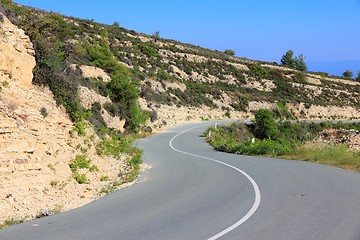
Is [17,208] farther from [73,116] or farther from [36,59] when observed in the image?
[36,59]

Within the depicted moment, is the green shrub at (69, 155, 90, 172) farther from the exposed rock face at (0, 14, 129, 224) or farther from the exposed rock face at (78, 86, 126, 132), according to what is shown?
the exposed rock face at (78, 86, 126, 132)

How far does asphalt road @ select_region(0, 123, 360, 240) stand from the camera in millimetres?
7234

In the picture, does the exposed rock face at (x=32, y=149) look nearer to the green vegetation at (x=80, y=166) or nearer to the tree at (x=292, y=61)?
the green vegetation at (x=80, y=166)

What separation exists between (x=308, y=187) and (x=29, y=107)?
8584 mm

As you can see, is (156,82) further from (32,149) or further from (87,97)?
(32,149)

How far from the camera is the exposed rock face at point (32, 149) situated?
392 inches

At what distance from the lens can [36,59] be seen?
53.0 feet

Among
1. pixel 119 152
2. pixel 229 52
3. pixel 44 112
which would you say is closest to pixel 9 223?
pixel 44 112

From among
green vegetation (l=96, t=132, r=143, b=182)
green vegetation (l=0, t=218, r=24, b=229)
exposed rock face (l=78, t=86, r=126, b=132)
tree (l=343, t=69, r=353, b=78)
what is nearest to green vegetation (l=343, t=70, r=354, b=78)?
tree (l=343, t=69, r=353, b=78)

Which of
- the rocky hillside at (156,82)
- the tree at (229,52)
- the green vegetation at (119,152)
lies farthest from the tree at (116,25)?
the green vegetation at (119,152)

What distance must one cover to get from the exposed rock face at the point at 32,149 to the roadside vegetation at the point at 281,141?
8.70 m

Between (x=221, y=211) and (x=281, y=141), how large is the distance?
77.9 ft

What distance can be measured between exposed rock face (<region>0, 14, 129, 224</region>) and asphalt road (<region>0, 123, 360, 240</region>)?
3.54ft

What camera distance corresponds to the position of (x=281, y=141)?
31.7 meters
